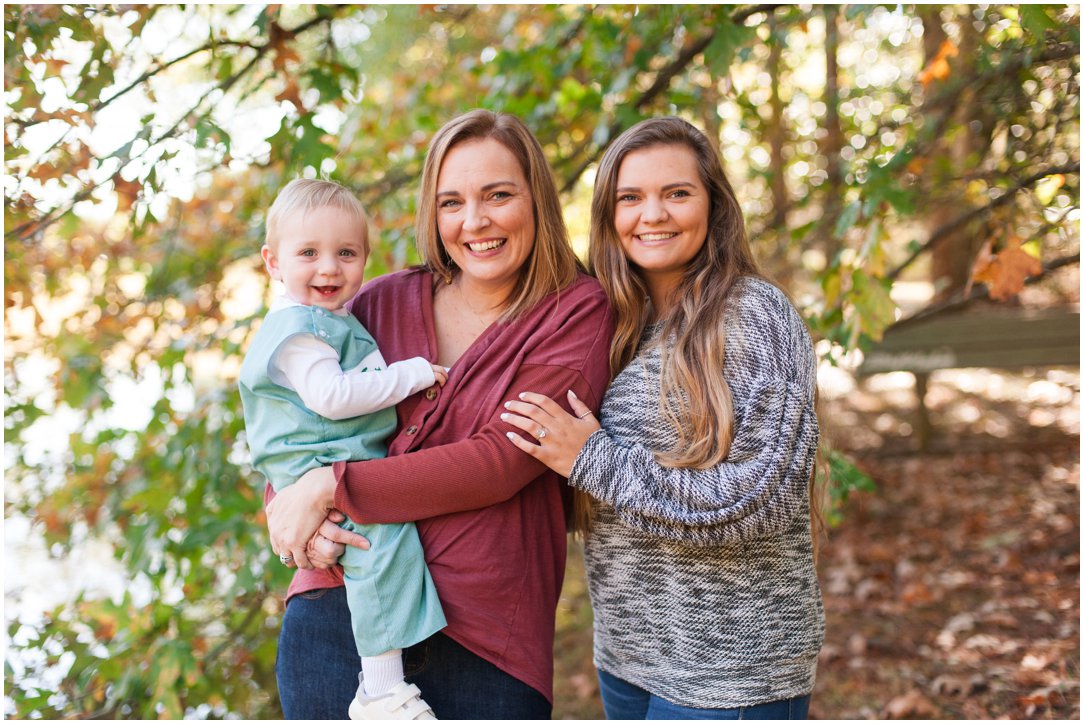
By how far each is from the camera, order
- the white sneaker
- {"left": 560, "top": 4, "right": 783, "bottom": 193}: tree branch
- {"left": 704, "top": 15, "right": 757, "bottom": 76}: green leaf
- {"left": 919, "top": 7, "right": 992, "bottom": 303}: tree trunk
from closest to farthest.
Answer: the white sneaker < {"left": 704, "top": 15, "right": 757, "bottom": 76}: green leaf < {"left": 560, "top": 4, "right": 783, "bottom": 193}: tree branch < {"left": 919, "top": 7, "right": 992, "bottom": 303}: tree trunk

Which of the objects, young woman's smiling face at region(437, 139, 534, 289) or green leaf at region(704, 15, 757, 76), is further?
green leaf at region(704, 15, 757, 76)

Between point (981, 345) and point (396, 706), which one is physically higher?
point (981, 345)

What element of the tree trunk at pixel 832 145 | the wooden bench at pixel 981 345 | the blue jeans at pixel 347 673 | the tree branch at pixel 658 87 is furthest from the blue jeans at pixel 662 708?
the wooden bench at pixel 981 345

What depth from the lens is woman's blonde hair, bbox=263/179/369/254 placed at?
197 centimetres

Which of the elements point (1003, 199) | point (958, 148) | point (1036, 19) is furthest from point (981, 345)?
point (1036, 19)

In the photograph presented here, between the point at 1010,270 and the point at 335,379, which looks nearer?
the point at 335,379

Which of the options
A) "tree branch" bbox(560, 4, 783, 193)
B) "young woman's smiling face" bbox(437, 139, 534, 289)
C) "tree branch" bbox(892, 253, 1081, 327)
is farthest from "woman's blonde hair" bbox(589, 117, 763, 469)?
"tree branch" bbox(892, 253, 1081, 327)

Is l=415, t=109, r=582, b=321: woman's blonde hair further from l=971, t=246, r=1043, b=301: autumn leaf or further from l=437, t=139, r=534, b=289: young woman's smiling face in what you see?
l=971, t=246, r=1043, b=301: autumn leaf

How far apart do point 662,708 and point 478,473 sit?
715 mm

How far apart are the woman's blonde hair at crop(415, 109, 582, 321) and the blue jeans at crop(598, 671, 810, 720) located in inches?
36.9

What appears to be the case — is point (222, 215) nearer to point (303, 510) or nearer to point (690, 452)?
point (303, 510)

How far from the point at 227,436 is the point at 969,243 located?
6084 mm

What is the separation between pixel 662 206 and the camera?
6.58 ft

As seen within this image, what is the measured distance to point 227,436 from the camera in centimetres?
346
